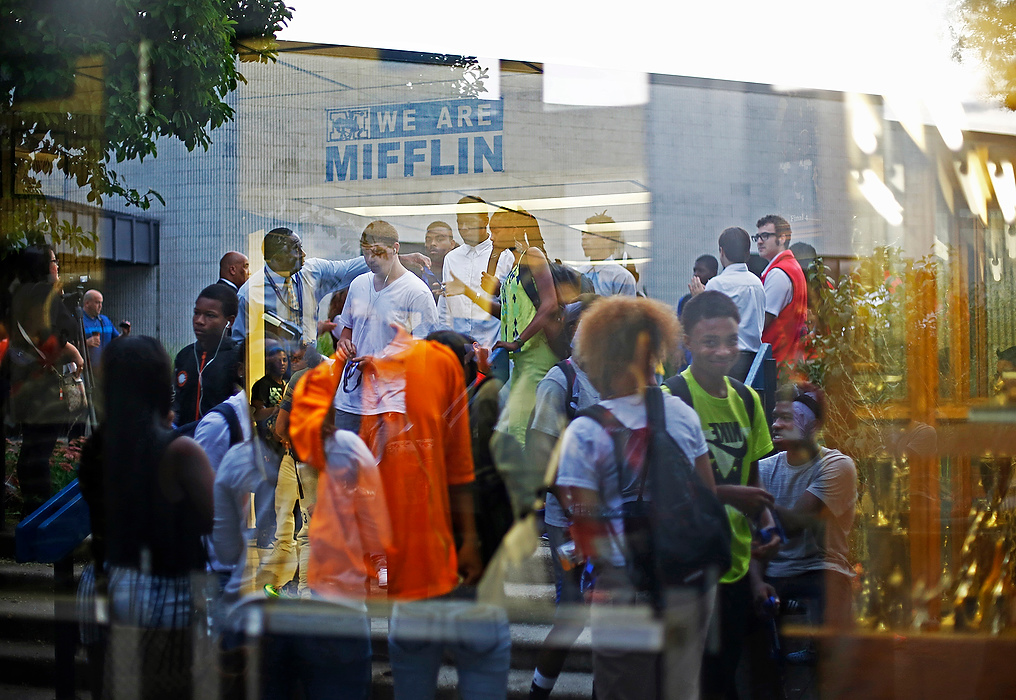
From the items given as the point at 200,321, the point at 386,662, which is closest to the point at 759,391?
the point at 386,662

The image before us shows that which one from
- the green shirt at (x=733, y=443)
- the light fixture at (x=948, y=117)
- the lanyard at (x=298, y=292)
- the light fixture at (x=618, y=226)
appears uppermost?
the light fixture at (x=948, y=117)

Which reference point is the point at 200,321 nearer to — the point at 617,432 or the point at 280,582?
the point at 280,582

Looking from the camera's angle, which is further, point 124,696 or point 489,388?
point 489,388

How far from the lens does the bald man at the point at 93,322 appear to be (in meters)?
4.02

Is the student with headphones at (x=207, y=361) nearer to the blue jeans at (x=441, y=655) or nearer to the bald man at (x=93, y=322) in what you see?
the bald man at (x=93, y=322)

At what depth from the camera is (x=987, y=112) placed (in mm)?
3262

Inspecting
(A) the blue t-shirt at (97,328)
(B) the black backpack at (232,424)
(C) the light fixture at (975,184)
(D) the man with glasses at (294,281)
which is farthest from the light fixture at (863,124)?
(A) the blue t-shirt at (97,328)

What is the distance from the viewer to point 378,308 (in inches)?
139

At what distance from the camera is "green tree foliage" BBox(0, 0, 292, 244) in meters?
3.56

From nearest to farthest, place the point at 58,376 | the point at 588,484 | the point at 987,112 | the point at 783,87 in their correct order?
the point at 588,484
the point at 987,112
the point at 783,87
the point at 58,376

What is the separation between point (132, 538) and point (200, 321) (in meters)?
1.10

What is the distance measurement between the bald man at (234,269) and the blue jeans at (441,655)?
1797 millimetres

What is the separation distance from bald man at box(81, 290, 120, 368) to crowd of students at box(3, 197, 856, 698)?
0.71 meters

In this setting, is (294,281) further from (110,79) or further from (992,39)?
(992,39)
